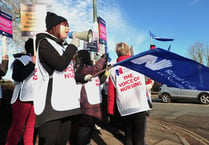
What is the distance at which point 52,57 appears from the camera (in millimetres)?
1546

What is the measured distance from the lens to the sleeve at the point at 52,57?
1.55 metres

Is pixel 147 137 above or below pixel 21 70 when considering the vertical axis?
below

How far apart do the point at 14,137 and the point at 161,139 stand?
2.90 metres

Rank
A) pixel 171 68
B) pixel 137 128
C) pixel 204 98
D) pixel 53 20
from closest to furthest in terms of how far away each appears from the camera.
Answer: pixel 53 20, pixel 171 68, pixel 137 128, pixel 204 98

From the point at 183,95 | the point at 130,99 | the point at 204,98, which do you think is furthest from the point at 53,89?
the point at 183,95

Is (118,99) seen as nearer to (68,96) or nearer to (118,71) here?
(118,71)

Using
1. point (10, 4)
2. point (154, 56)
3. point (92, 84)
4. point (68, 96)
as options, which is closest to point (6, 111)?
point (92, 84)

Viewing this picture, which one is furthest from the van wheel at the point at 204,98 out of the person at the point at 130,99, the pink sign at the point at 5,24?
the pink sign at the point at 5,24

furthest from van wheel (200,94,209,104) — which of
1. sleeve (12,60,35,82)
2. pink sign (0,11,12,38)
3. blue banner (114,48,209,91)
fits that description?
sleeve (12,60,35,82)

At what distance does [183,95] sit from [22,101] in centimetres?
1141

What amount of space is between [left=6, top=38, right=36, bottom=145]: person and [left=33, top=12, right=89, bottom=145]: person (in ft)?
3.32

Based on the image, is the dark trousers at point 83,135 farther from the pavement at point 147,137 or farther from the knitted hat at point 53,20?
the knitted hat at point 53,20

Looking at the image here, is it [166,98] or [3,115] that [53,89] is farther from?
[166,98]

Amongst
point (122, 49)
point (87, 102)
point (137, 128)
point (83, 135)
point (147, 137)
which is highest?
point (122, 49)
